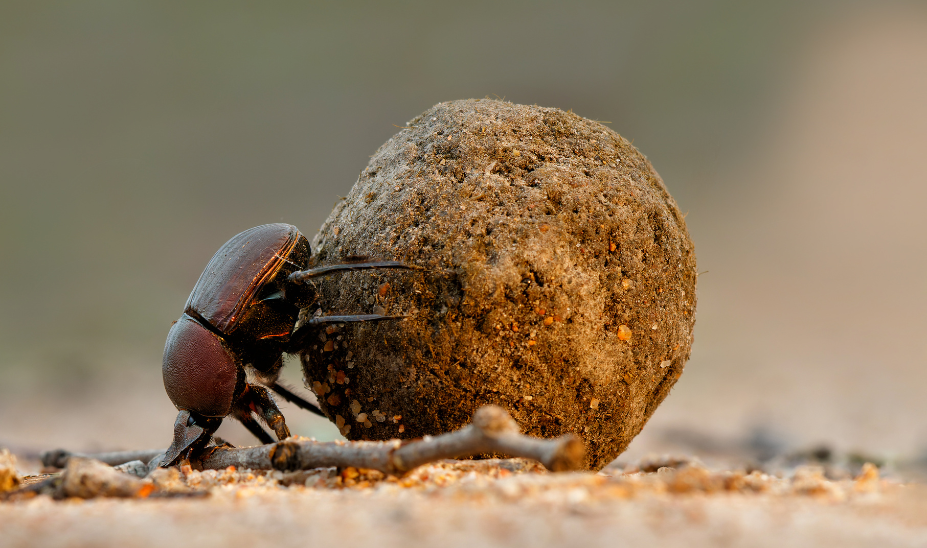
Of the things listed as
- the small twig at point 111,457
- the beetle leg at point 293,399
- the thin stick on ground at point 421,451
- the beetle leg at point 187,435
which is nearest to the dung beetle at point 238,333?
the beetle leg at point 187,435

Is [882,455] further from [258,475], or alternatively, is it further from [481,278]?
[258,475]

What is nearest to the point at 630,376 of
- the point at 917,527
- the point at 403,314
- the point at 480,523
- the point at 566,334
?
the point at 566,334

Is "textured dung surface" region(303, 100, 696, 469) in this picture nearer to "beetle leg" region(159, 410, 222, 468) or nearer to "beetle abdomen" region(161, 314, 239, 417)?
"beetle abdomen" region(161, 314, 239, 417)

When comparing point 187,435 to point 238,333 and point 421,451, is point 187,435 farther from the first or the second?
point 421,451

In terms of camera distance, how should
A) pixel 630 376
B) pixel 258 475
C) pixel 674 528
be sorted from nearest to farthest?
pixel 674 528 < pixel 258 475 < pixel 630 376

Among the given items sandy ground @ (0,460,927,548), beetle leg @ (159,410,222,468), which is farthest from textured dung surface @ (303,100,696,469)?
sandy ground @ (0,460,927,548)

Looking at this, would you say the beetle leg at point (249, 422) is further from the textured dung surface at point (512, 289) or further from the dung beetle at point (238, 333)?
the textured dung surface at point (512, 289)

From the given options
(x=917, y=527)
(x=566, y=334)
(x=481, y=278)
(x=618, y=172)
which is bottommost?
(x=917, y=527)
